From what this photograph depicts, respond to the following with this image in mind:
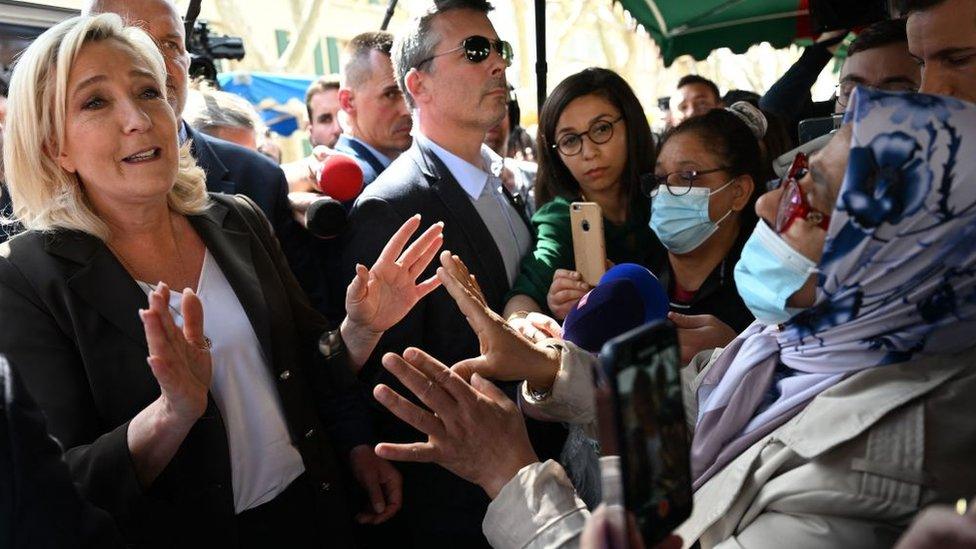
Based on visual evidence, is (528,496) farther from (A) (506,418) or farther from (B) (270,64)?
(B) (270,64)

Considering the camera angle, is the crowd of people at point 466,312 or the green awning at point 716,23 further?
the green awning at point 716,23

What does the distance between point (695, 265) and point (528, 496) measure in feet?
5.06

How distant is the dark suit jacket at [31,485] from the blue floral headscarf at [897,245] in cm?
127

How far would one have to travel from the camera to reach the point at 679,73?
27359 mm

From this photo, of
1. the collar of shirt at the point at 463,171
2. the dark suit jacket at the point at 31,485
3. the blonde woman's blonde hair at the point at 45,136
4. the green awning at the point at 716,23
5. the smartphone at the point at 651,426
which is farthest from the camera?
the green awning at the point at 716,23

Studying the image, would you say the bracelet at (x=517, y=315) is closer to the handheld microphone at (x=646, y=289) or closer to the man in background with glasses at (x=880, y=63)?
the handheld microphone at (x=646, y=289)

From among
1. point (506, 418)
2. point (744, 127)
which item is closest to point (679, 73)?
point (744, 127)

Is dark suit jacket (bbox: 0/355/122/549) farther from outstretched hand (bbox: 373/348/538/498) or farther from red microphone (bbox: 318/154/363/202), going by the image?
red microphone (bbox: 318/154/363/202)

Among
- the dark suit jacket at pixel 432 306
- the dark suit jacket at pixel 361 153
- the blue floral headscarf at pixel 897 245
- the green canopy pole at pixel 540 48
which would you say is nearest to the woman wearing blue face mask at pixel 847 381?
the blue floral headscarf at pixel 897 245

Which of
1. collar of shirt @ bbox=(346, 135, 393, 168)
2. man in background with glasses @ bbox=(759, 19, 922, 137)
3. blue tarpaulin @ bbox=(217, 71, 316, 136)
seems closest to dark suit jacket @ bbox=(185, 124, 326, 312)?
collar of shirt @ bbox=(346, 135, 393, 168)

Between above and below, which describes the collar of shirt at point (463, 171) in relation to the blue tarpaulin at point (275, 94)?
below

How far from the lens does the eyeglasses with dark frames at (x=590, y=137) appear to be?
3.07m

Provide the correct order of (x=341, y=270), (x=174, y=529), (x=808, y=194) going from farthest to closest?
1. (x=341, y=270)
2. (x=174, y=529)
3. (x=808, y=194)

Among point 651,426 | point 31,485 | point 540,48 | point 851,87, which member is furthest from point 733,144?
point 31,485
